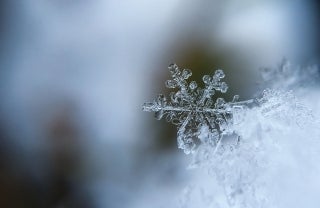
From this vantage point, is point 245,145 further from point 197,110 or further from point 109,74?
point 109,74

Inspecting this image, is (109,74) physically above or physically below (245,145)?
above

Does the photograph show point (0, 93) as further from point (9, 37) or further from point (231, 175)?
point (231, 175)

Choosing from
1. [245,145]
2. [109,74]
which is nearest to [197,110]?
[245,145]

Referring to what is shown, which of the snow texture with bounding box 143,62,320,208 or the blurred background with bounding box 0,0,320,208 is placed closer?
the snow texture with bounding box 143,62,320,208

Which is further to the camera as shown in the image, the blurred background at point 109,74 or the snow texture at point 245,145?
the blurred background at point 109,74

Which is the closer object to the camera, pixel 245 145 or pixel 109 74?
pixel 245 145
